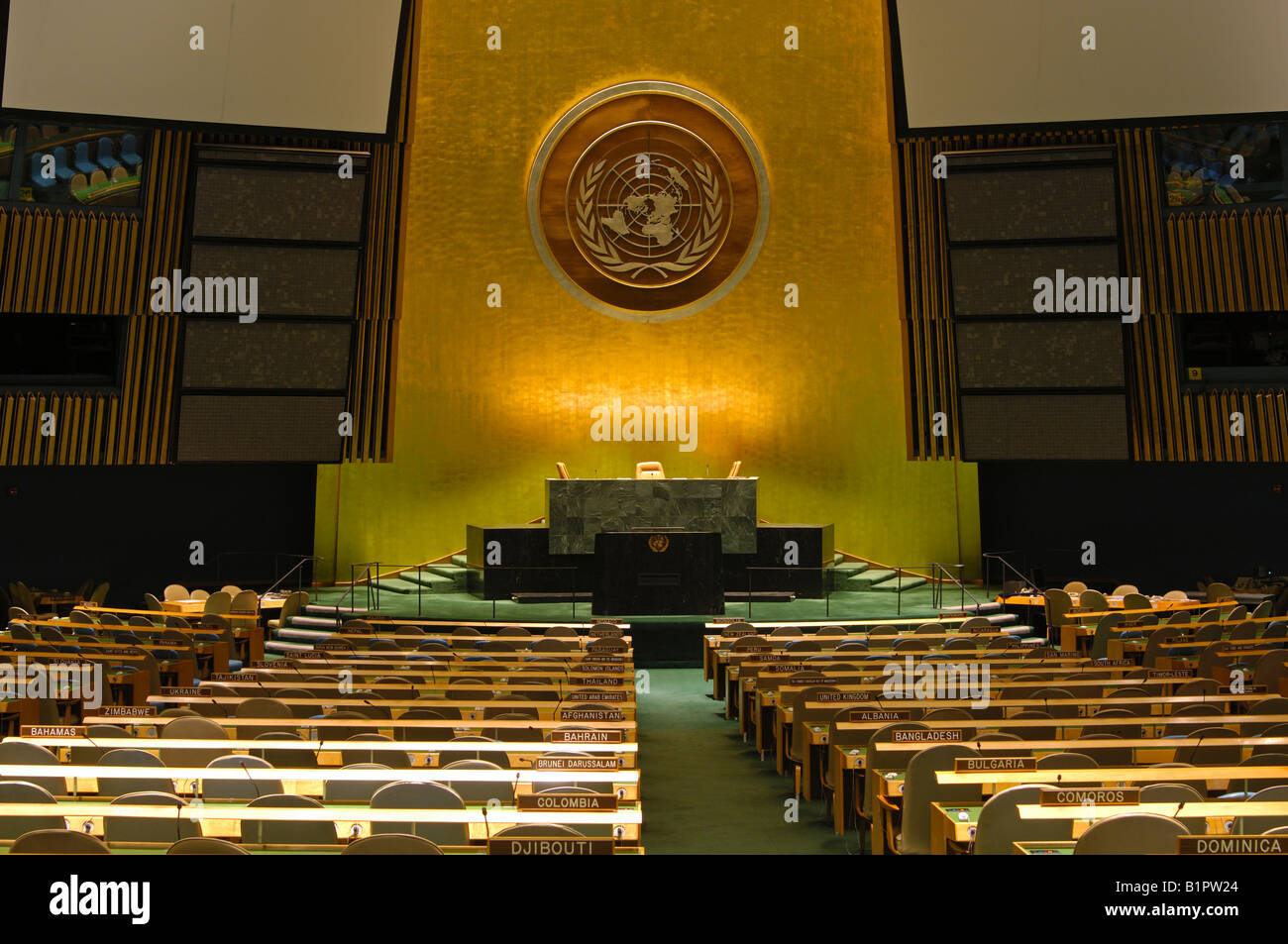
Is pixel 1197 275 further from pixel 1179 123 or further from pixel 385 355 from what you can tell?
pixel 385 355

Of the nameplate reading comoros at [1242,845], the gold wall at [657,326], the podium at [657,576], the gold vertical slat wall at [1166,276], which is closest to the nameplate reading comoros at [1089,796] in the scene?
the nameplate reading comoros at [1242,845]

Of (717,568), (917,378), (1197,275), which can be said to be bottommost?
(717,568)

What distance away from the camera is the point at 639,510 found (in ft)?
57.6

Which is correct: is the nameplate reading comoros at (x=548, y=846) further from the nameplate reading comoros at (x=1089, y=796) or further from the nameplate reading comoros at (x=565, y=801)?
the nameplate reading comoros at (x=1089, y=796)

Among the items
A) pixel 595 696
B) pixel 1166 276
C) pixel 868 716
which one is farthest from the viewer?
pixel 1166 276

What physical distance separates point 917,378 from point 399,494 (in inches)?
335

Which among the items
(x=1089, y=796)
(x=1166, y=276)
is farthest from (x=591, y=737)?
(x=1166, y=276)

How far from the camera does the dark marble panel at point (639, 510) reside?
57.4 feet

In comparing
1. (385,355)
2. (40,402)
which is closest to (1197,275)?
(385,355)

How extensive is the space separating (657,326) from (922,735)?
14.3 metres

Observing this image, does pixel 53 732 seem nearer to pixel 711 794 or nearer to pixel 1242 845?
pixel 711 794

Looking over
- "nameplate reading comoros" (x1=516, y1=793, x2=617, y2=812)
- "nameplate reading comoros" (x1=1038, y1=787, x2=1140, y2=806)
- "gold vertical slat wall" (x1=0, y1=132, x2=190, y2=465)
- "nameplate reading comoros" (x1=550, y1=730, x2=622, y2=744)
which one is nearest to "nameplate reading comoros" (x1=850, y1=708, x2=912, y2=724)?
"nameplate reading comoros" (x1=550, y1=730, x2=622, y2=744)

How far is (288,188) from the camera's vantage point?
54.0 feet

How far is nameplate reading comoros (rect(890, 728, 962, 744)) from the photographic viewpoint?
22.2 ft
